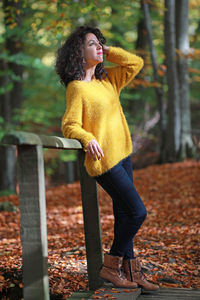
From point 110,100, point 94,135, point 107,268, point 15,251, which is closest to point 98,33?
point 110,100

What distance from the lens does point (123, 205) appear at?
2854 millimetres

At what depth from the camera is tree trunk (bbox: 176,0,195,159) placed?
36.4ft

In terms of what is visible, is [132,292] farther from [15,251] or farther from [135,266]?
[15,251]

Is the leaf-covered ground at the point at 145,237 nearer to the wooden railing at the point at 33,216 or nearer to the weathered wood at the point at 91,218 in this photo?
the weathered wood at the point at 91,218

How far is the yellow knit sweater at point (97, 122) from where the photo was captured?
2.77 m

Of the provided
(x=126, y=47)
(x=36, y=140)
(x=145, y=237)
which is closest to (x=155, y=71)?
(x=126, y=47)

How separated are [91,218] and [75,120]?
826 mm

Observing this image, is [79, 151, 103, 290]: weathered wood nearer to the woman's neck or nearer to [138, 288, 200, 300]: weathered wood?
[138, 288, 200, 300]: weathered wood

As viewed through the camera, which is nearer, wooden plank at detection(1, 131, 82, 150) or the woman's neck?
wooden plank at detection(1, 131, 82, 150)

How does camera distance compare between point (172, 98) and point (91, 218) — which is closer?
point (91, 218)

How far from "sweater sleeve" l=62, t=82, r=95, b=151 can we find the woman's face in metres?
0.27

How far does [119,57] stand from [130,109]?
12.9 m

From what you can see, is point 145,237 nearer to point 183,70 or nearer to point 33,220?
point 33,220

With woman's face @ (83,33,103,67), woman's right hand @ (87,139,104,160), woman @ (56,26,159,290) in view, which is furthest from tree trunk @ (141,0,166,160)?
woman's right hand @ (87,139,104,160)
